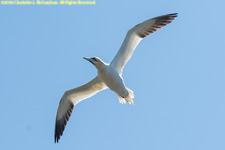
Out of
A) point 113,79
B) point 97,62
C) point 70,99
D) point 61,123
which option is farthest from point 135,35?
point 61,123

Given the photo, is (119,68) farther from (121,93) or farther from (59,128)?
(59,128)

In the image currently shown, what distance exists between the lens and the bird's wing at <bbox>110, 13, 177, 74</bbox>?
1323cm

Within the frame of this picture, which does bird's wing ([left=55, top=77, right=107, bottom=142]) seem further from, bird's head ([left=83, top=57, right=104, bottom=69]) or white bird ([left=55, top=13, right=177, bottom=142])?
bird's head ([left=83, top=57, right=104, bottom=69])

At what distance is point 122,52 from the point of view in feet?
43.6

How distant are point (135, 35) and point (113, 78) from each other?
70.5 inches

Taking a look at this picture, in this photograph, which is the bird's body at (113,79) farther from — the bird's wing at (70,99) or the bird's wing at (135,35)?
the bird's wing at (70,99)

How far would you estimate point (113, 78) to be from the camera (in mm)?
12469

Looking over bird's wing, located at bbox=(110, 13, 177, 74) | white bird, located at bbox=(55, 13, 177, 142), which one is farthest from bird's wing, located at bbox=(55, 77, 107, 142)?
bird's wing, located at bbox=(110, 13, 177, 74)

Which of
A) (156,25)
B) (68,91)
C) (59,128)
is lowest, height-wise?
(59,128)

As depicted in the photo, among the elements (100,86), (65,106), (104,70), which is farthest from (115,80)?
(65,106)

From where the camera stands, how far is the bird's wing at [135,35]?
13234 millimetres

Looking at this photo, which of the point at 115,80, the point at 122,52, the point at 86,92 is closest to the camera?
the point at 115,80

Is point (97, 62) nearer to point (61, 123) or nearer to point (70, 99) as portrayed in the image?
point (70, 99)

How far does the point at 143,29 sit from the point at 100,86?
2.44 m
